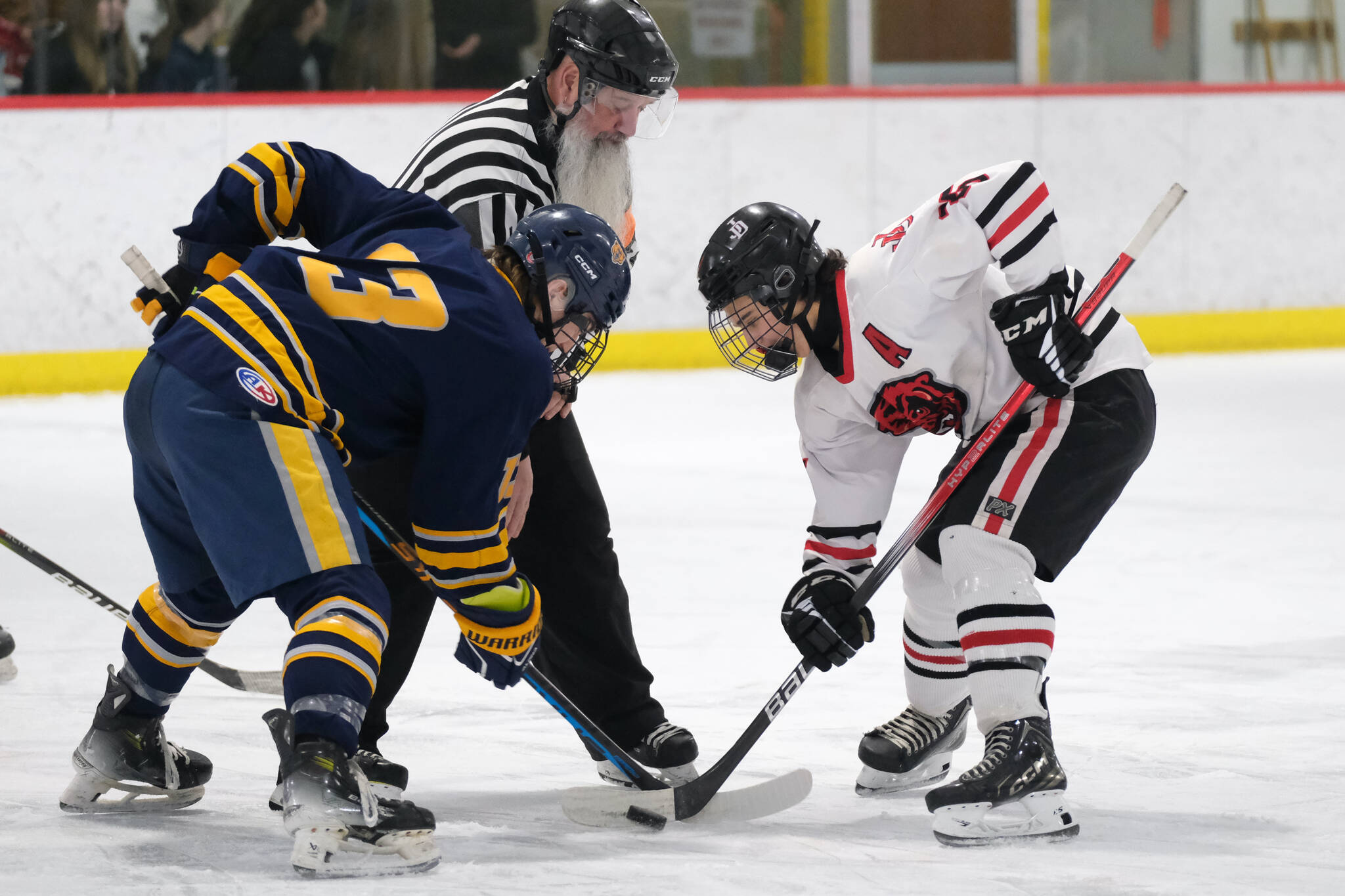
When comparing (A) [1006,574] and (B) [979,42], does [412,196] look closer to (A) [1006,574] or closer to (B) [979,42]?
(A) [1006,574]

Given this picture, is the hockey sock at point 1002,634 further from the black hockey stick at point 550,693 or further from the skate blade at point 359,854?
the skate blade at point 359,854

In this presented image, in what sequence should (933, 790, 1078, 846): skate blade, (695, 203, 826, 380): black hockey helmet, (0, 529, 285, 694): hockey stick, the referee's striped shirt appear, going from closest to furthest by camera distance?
(933, 790, 1078, 846): skate blade, (695, 203, 826, 380): black hockey helmet, the referee's striped shirt, (0, 529, 285, 694): hockey stick

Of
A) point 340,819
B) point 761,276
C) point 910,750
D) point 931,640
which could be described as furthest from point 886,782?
point 340,819

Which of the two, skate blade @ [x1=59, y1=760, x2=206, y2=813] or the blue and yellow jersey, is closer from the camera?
the blue and yellow jersey

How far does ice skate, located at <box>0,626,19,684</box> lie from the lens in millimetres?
2822

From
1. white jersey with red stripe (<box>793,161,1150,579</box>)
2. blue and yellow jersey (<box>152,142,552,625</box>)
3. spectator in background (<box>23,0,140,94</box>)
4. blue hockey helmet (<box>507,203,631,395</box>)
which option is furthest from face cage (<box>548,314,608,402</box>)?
spectator in background (<box>23,0,140,94</box>)

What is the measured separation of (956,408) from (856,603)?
1.00ft

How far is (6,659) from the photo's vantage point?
2.87 m

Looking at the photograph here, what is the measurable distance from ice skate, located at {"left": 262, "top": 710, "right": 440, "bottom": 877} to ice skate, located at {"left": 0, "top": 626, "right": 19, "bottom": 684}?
109 centimetres

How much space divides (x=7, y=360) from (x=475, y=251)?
468cm

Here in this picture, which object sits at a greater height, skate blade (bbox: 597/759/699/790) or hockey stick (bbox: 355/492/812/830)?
hockey stick (bbox: 355/492/812/830)

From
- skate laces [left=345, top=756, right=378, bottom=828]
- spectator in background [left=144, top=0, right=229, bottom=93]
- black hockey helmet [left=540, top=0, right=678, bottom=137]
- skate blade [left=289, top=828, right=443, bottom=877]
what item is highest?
spectator in background [left=144, top=0, right=229, bottom=93]

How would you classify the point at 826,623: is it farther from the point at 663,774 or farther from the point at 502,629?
the point at 502,629

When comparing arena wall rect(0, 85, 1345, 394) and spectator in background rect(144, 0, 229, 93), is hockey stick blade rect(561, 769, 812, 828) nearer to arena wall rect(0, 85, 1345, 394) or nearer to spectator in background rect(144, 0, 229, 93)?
arena wall rect(0, 85, 1345, 394)
